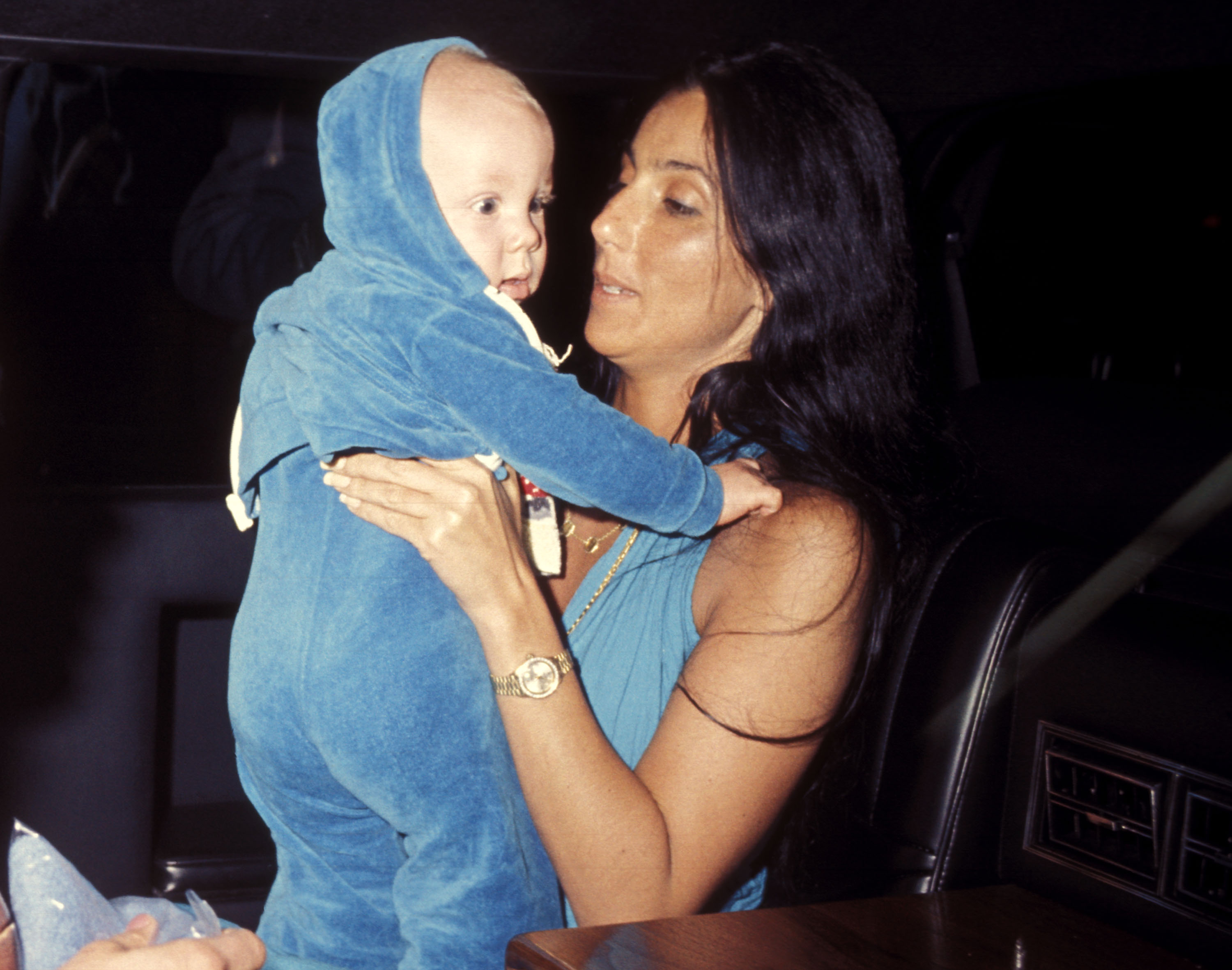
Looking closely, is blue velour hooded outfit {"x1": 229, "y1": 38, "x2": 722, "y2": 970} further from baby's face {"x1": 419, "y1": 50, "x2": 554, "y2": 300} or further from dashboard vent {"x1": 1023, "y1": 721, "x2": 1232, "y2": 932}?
dashboard vent {"x1": 1023, "y1": 721, "x2": 1232, "y2": 932}

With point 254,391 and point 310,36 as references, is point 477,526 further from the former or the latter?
point 310,36

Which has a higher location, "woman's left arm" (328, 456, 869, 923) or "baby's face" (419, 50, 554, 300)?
"baby's face" (419, 50, 554, 300)

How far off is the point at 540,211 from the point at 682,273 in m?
0.29

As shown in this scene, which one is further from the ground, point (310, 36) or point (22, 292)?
point (310, 36)

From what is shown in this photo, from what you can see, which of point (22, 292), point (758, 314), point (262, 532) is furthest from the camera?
point (22, 292)

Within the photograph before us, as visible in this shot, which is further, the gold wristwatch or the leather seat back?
the leather seat back

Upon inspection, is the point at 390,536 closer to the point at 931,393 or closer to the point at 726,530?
the point at 726,530

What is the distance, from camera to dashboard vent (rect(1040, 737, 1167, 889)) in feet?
4.50

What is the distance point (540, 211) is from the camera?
1.52m

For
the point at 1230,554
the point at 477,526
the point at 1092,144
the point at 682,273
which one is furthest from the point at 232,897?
the point at 1092,144

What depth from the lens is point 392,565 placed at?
133 centimetres

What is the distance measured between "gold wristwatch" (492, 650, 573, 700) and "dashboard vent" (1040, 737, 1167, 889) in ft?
2.26

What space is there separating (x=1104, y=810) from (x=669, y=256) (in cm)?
99

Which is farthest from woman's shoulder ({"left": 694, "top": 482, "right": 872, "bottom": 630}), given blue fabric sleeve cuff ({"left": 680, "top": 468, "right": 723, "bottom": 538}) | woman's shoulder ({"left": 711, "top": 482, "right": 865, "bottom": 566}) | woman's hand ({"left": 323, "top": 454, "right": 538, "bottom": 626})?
woman's hand ({"left": 323, "top": 454, "right": 538, "bottom": 626})
